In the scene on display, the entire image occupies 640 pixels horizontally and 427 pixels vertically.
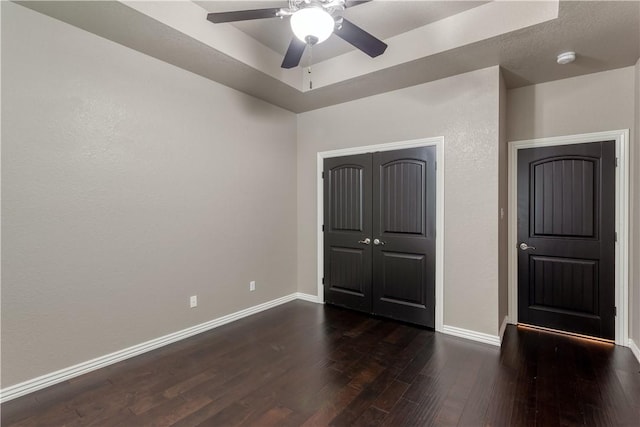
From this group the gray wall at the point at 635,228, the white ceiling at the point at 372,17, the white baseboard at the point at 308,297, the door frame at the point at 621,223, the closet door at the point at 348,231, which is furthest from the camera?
the white baseboard at the point at 308,297

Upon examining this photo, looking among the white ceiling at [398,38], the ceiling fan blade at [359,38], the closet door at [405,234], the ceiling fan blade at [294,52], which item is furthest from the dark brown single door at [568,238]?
the ceiling fan blade at [294,52]

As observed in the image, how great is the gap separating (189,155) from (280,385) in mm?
2424

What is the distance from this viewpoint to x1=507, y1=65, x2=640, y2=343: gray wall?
118 inches

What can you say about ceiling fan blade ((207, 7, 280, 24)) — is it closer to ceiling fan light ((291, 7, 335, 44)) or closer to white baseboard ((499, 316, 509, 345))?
ceiling fan light ((291, 7, 335, 44))

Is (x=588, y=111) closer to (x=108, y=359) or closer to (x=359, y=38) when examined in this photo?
(x=359, y=38)

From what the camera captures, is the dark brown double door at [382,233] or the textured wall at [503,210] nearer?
the textured wall at [503,210]

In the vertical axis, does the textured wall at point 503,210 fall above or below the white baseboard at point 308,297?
above

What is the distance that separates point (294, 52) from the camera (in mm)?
2416

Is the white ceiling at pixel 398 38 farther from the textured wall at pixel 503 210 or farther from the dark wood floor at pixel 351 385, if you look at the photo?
the dark wood floor at pixel 351 385

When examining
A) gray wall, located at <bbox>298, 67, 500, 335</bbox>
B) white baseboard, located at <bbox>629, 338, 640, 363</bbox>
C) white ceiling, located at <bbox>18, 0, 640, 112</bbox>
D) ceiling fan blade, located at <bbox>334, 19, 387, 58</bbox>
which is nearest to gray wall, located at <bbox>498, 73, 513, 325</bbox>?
gray wall, located at <bbox>298, 67, 500, 335</bbox>

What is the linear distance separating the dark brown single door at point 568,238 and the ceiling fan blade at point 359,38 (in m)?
2.38

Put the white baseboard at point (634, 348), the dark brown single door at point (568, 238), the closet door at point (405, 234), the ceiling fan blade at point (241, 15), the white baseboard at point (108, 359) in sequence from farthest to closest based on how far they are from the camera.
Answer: the closet door at point (405, 234) → the dark brown single door at point (568, 238) → the white baseboard at point (634, 348) → the white baseboard at point (108, 359) → the ceiling fan blade at point (241, 15)

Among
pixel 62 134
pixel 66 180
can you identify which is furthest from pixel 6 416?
pixel 62 134

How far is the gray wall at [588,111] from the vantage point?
2.99m
